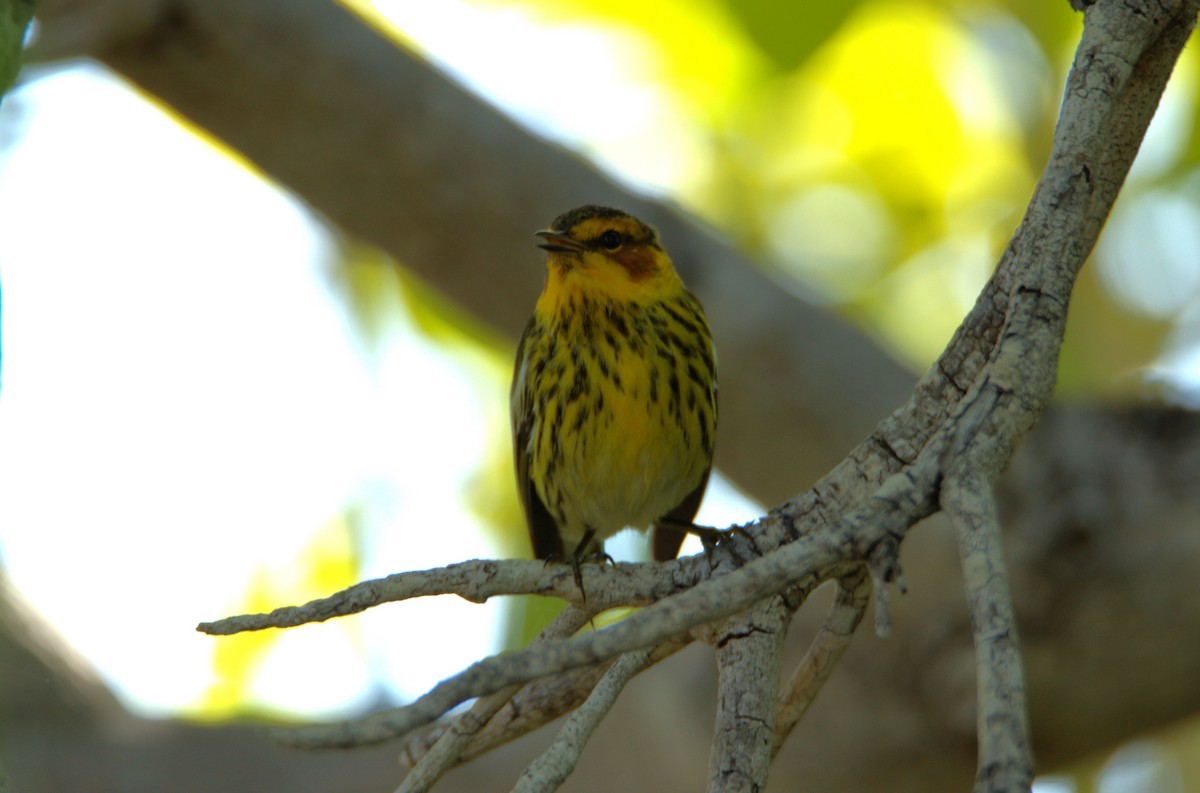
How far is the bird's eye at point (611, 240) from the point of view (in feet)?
14.7

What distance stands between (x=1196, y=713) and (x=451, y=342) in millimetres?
4493

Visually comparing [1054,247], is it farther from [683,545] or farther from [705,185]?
[705,185]

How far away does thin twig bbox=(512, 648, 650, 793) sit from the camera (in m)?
1.83

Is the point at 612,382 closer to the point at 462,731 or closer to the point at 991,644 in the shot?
the point at 462,731

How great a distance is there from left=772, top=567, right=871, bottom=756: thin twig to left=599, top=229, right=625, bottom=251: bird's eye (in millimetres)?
2433

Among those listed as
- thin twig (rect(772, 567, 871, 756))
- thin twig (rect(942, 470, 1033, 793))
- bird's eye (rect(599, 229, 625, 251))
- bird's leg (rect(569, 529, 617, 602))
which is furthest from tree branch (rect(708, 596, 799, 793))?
bird's eye (rect(599, 229, 625, 251))

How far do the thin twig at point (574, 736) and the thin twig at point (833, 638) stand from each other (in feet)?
0.95

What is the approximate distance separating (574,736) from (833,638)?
1.76 ft

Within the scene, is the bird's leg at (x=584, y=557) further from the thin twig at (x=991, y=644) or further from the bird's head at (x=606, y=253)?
the bird's head at (x=606, y=253)

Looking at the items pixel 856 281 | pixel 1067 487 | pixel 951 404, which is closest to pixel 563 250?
pixel 1067 487

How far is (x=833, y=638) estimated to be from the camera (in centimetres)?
223

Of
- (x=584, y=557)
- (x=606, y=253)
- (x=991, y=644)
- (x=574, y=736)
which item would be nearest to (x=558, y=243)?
(x=606, y=253)

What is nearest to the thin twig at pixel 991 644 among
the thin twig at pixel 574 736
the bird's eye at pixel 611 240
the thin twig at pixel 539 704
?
the thin twig at pixel 574 736

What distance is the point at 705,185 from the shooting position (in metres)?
7.66
